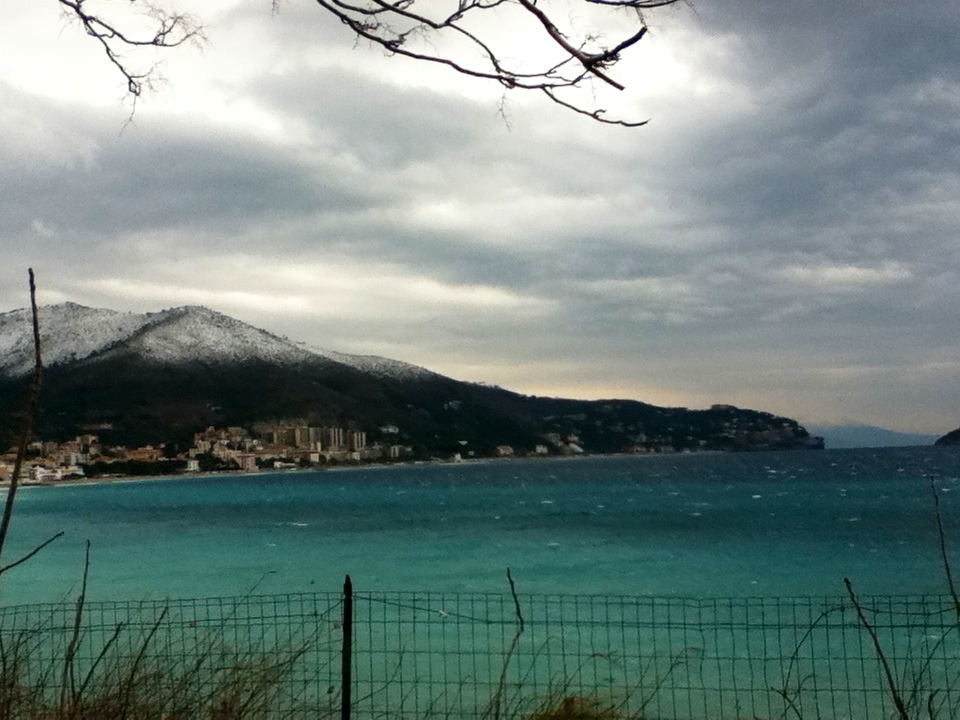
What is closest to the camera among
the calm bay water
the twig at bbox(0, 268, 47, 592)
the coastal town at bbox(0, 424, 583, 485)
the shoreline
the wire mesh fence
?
the twig at bbox(0, 268, 47, 592)

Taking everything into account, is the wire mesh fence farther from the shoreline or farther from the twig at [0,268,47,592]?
the shoreline

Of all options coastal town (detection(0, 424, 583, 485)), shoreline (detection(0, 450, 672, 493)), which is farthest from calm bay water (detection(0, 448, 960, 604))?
coastal town (detection(0, 424, 583, 485))

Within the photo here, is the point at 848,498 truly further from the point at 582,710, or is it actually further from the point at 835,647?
the point at 582,710

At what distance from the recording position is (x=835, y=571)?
2616cm

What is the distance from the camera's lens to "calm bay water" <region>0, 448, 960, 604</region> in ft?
79.0

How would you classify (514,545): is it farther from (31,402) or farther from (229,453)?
(229,453)

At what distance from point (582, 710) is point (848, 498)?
61335mm

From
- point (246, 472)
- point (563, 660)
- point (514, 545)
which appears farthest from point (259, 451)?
point (563, 660)

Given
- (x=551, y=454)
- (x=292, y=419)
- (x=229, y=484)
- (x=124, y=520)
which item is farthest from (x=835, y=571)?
(x=551, y=454)

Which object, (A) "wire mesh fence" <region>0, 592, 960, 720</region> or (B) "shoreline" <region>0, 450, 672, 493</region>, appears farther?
(B) "shoreline" <region>0, 450, 672, 493</region>

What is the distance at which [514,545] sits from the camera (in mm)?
35000

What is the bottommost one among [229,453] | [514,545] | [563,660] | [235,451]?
[514,545]

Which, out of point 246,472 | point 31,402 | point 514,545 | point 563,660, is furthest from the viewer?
point 246,472

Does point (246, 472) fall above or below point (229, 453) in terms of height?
below
